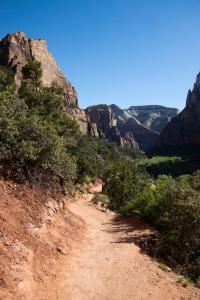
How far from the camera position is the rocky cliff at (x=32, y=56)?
79.2 metres

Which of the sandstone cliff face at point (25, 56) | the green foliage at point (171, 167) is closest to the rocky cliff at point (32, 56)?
the sandstone cliff face at point (25, 56)

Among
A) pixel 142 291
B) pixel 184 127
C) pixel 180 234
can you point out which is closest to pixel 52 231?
pixel 142 291

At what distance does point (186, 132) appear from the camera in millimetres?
A: 156375

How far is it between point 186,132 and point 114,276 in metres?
150

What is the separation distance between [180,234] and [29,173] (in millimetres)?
8970

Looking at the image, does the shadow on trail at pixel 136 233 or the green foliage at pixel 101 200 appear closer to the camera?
the shadow on trail at pixel 136 233

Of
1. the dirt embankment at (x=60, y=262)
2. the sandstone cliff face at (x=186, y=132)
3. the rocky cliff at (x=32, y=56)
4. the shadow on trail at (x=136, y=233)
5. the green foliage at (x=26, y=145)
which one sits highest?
the rocky cliff at (x=32, y=56)

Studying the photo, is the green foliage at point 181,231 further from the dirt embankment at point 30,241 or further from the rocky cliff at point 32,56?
the rocky cliff at point 32,56

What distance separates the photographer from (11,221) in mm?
12695

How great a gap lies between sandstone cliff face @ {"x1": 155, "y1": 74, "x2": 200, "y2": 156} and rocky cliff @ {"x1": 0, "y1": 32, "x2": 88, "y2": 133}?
5316 cm

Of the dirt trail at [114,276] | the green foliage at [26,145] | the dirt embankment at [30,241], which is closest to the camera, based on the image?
the dirt embankment at [30,241]

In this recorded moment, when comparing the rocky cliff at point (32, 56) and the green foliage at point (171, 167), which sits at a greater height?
the rocky cliff at point (32, 56)

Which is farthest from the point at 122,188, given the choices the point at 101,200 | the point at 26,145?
the point at 26,145

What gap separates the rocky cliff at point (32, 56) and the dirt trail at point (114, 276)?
60080 mm
